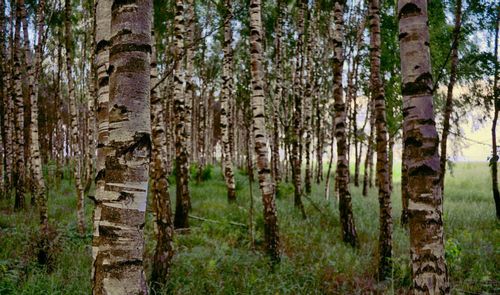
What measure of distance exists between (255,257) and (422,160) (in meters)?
5.09

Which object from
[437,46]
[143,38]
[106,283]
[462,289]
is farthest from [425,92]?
[437,46]

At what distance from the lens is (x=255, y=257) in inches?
294

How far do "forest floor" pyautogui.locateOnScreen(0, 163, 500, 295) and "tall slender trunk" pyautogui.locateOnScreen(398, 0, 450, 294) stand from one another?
3.23 meters

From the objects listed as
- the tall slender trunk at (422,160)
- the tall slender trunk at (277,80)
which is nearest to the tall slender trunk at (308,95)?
the tall slender trunk at (277,80)

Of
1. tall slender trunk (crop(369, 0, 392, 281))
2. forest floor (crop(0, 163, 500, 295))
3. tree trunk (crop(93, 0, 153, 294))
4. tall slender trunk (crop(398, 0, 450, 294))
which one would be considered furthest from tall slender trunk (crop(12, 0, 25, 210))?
tall slender trunk (crop(398, 0, 450, 294))

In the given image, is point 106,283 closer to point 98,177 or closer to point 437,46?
point 98,177

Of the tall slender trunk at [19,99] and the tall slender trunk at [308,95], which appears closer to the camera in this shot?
the tall slender trunk at [19,99]

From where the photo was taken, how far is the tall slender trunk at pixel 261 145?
24.5 ft

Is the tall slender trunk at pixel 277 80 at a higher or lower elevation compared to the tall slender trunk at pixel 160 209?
higher

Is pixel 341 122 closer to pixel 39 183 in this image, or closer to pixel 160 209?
pixel 160 209

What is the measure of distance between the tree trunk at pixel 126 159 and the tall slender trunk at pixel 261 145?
18.4ft

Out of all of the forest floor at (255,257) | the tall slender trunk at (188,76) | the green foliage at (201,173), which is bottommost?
the forest floor at (255,257)

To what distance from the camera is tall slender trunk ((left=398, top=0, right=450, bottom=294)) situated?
2975 mm

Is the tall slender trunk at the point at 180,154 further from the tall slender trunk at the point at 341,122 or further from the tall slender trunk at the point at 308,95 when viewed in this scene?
the tall slender trunk at the point at 308,95
